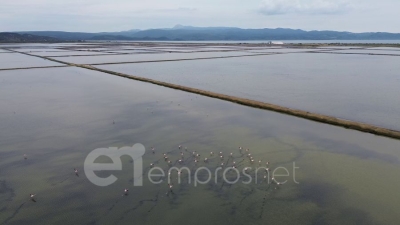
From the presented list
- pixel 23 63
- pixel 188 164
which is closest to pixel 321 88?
pixel 188 164

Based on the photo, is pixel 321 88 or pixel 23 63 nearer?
pixel 321 88

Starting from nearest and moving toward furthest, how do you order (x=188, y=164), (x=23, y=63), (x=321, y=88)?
(x=188, y=164) → (x=321, y=88) → (x=23, y=63)

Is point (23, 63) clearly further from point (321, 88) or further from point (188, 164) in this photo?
point (188, 164)

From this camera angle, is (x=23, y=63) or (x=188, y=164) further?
(x=23, y=63)

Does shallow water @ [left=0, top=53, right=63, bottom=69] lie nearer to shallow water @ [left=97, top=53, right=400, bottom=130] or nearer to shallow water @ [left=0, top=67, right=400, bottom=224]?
shallow water @ [left=97, top=53, right=400, bottom=130]

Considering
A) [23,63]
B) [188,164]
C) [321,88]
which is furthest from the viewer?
[23,63]

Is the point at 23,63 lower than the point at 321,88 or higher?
lower

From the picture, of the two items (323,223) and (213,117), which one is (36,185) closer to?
(323,223)

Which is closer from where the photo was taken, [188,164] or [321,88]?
[188,164]

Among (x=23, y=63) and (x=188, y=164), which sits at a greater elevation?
(x=188, y=164)
